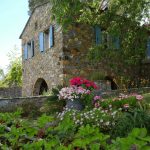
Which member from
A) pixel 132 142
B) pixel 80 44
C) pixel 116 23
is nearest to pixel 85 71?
pixel 80 44

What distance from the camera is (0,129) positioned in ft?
10.1

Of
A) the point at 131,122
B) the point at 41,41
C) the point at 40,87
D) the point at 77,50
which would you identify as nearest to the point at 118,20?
the point at 77,50

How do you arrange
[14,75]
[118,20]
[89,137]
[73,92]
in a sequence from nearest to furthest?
[89,137] → [73,92] → [118,20] → [14,75]

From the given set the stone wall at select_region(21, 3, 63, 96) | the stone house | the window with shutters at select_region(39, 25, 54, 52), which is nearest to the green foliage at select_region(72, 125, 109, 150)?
the stone house

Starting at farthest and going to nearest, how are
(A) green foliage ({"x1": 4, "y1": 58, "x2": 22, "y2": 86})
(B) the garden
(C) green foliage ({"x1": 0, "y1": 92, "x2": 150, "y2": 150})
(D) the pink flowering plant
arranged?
(A) green foliage ({"x1": 4, "y1": 58, "x2": 22, "y2": 86}) → (D) the pink flowering plant → (B) the garden → (C) green foliage ({"x1": 0, "y1": 92, "x2": 150, "y2": 150})

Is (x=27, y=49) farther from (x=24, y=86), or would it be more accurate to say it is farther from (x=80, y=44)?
(x=80, y=44)

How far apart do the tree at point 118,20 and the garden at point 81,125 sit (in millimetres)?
4694

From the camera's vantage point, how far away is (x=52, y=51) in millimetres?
18016

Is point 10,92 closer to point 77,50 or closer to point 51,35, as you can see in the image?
point 51,35

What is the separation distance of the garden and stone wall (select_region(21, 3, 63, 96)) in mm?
5370

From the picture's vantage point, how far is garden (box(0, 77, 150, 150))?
7.03 feet

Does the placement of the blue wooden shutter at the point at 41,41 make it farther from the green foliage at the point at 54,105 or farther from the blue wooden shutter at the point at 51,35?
the green foliage at the point at 54,105

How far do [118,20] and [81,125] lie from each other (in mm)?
9235

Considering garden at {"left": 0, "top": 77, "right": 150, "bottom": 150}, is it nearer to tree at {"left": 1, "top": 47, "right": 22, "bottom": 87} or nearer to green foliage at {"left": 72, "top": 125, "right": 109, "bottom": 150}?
green foliage at {"left": 72, "top": 125, "right": 109, "bottom": 150}
